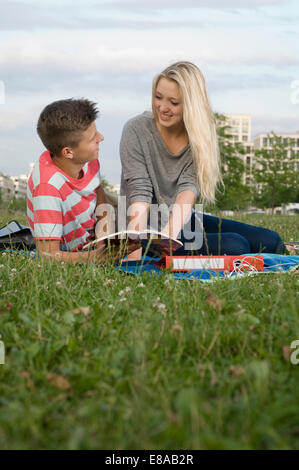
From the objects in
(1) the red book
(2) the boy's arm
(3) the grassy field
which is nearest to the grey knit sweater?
(2) the boy's arm

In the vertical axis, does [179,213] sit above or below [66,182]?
below

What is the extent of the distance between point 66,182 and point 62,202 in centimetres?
19

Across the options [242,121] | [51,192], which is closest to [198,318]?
[51,192]

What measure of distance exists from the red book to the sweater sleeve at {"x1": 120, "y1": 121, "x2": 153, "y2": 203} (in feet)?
3.34

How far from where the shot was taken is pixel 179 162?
15.7 ft

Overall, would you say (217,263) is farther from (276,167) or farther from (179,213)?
(276,167)

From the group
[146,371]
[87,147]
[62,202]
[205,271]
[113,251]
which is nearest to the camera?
[146,371]

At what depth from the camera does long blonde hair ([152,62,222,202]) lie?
423 cm

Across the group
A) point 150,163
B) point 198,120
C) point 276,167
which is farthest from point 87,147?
point 276,167

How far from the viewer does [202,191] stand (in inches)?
185

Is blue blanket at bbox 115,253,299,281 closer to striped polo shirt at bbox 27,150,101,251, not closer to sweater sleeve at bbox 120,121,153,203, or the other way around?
striped polo shirt at bbox 27,150,101,251

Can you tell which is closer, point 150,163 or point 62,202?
point 62,202

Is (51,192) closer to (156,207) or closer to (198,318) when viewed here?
(156,207)
